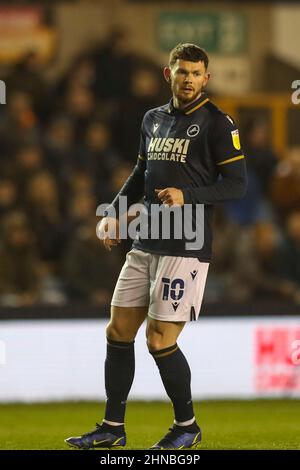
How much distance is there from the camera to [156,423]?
8812 millimetres

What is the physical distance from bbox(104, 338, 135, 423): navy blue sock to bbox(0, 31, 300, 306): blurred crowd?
12.1 ft

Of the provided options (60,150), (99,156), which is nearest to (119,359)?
(60,150)

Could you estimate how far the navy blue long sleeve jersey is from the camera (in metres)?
6.64

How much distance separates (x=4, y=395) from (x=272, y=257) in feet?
9.29

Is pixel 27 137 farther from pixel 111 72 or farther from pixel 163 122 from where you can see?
pixel 163 122

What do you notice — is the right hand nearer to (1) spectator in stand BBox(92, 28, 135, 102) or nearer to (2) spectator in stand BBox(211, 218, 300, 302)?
(2) spectator in stand BBox(211, 218, 300, 302)

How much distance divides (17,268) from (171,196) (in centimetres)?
442

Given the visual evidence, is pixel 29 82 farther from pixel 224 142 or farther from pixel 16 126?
pixel 224 142

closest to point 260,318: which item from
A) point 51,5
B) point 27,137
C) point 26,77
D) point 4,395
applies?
point 4,395

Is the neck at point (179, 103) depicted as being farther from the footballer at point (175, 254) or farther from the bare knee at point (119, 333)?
the bare knee at point (119, 333)

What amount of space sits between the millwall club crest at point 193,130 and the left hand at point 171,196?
0.37 m

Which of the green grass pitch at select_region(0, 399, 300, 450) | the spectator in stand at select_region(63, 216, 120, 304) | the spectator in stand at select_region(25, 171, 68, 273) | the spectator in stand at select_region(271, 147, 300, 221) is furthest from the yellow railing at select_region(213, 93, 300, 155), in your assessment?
the green grass pitch at select_region(0, 399, 300, 450)

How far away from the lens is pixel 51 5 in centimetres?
1449

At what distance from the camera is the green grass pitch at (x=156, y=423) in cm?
736
